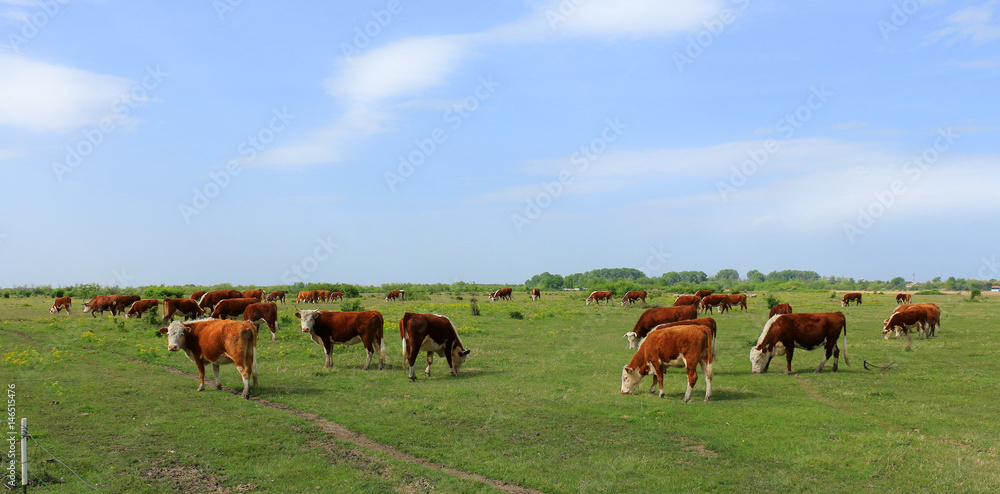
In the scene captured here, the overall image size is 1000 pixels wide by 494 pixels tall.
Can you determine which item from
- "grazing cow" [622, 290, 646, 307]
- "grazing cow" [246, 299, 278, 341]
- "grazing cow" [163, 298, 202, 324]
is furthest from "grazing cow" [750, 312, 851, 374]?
"grazing cow" [622, 290, 646, 307]

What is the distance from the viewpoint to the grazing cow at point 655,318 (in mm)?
23234

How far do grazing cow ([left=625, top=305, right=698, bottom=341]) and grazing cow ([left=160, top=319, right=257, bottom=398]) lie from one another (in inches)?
510

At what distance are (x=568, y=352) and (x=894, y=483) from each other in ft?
51.2

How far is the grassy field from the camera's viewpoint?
364 inches

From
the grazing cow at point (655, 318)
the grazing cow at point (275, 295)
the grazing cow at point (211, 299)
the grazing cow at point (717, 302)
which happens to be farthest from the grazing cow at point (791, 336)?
the grazing cow at point (275, 295)

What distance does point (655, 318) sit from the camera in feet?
77.6

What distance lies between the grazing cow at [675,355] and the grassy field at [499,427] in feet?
1.68

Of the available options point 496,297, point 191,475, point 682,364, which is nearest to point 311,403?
point 191,475

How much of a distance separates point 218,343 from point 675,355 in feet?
35.9

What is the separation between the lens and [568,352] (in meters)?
24.4

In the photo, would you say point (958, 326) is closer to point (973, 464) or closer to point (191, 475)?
point (973, 464)

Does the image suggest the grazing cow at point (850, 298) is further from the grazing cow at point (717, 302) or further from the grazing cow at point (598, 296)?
the grazing cow at point (598, 296)

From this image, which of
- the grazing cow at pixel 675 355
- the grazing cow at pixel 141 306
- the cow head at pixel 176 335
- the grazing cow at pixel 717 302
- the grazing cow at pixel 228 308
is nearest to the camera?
the grazing cow at pixel 675 355

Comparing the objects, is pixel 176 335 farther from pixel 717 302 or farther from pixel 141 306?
pixel 717 302
